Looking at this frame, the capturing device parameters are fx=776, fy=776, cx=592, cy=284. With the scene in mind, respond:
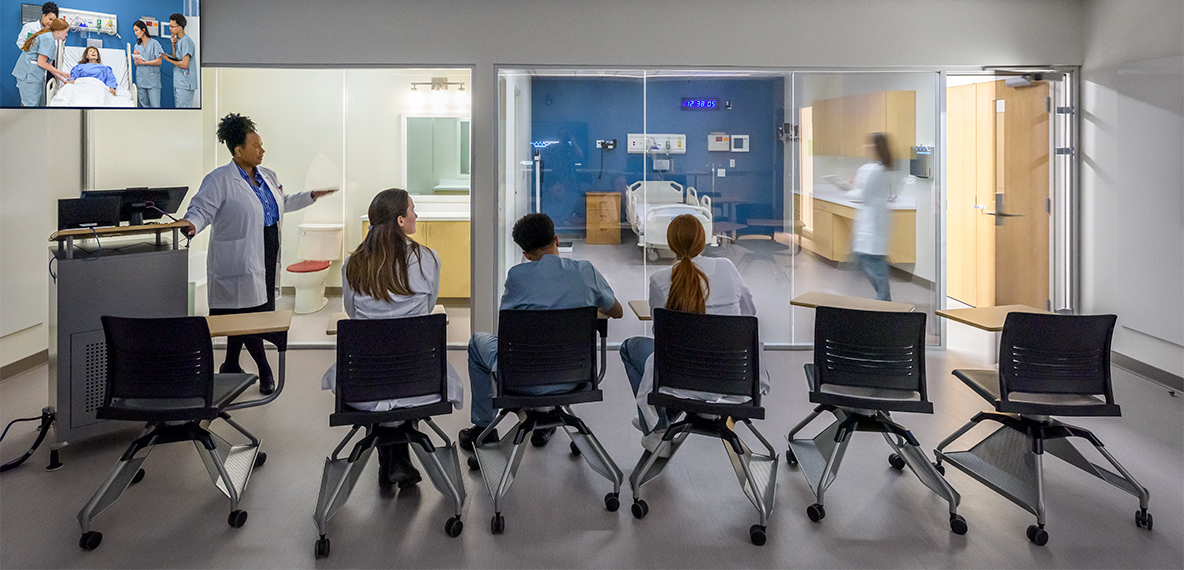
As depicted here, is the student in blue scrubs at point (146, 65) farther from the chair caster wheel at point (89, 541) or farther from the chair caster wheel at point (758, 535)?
the chair caster wheel at point (758, 535)

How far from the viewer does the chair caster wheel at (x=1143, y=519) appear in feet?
10.1

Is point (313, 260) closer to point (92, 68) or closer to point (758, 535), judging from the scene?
point (92, 68)

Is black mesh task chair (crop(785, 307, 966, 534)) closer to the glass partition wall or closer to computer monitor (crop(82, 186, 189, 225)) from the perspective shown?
the glass partition wall

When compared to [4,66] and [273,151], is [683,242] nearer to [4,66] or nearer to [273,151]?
[273,151]

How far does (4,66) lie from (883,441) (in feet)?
19.4

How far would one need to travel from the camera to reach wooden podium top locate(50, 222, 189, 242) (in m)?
3.69

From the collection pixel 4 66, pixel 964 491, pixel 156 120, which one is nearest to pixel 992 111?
pixel 964 491

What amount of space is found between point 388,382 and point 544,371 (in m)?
0.64

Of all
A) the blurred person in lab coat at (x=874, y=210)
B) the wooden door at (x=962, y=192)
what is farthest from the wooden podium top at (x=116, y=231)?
the wooden door at (x=962, y=192)

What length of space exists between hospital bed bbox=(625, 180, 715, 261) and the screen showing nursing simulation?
348 centimetres

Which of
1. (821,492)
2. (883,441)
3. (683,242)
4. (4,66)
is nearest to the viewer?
(821,492)

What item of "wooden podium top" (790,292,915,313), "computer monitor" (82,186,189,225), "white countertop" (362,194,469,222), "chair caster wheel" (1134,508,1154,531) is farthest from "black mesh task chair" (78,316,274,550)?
"chair caster wheel" (1134,508,1154,531)

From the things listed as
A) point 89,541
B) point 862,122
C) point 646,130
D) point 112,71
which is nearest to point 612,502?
point 89,541

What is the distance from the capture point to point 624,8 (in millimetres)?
6105
